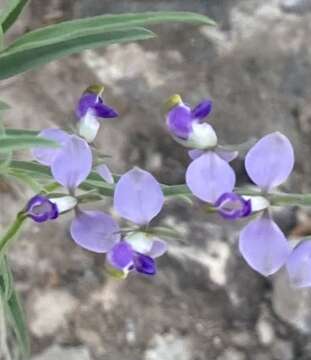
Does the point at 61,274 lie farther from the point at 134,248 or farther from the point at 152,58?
the point at 134,248

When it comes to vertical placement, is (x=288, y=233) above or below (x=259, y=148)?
below

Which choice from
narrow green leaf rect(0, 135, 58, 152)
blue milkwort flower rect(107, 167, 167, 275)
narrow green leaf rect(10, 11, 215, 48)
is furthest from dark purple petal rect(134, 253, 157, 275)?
narrow green leaf rect(10, 11, 215, 48)

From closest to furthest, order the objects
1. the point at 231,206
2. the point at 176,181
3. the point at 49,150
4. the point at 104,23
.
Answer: the point at 231,206 < the point at 49,150 < the point at 104,23 < the point at 176,181

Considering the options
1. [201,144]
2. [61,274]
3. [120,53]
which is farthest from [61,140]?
[120,53]

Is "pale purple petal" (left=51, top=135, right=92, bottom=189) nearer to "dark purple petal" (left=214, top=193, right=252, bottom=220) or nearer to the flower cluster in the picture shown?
the flower cluster

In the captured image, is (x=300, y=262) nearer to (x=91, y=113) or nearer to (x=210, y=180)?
(x=210, y=180)

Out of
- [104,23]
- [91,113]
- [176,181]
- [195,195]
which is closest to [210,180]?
[195,195]
